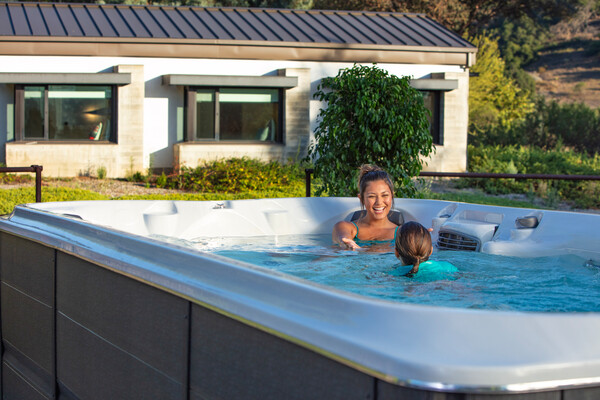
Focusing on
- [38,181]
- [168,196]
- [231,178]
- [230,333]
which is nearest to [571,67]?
[231,178]

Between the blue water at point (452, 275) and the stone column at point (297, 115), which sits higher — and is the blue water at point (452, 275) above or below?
below

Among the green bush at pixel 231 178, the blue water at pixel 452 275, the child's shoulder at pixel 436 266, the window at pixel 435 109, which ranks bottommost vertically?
the blue water at pixel 452 275

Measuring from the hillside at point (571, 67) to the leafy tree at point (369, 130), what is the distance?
89.9 ft

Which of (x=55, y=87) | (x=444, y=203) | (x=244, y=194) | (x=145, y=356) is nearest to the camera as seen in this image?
(x=145, y=356)

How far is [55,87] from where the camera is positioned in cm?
1191

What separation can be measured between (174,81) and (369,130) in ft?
20.8

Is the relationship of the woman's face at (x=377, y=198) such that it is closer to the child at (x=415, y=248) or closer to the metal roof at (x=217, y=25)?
the child at (x=415, y=248)

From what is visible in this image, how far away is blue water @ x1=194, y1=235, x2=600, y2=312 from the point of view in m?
3.10

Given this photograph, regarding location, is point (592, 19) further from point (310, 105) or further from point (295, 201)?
point (295, 201)

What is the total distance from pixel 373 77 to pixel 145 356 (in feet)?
15.2

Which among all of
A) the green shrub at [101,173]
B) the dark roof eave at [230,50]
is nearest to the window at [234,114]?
the dark roof eave at [230,50]

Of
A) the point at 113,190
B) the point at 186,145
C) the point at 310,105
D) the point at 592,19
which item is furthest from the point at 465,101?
the point at 592,19

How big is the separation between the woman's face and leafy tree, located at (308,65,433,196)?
1.89m

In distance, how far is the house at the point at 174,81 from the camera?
11734mm
